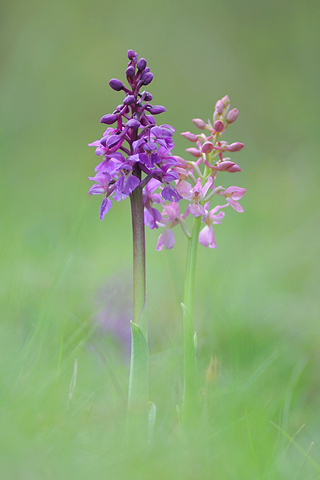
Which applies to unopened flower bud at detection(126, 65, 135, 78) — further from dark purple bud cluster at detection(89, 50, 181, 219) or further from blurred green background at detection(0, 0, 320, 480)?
blurred green background at detection(0, 0, 320, 480)

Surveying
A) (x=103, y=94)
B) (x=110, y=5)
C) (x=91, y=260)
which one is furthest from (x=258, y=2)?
(x=91, y=260)

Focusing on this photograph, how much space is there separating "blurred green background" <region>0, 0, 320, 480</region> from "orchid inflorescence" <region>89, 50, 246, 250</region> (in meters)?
0.12

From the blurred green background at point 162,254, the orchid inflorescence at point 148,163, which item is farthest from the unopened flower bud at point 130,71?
the blurred green background at point 162,254

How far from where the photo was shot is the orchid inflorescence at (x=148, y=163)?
504 mm

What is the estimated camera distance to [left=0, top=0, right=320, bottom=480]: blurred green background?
434 millimetres

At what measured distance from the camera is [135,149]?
502 millimetres

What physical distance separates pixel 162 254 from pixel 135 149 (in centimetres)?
126

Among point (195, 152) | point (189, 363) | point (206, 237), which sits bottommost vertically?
point (189, 363)

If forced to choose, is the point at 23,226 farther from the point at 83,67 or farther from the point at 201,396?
the point at 83,67

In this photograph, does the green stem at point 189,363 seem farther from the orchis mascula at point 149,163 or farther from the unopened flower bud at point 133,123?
the unopened flower bud at point 133,123

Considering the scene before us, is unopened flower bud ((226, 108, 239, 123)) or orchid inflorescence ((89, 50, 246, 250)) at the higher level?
unopened flower bud ((226, 108, 239, 123))

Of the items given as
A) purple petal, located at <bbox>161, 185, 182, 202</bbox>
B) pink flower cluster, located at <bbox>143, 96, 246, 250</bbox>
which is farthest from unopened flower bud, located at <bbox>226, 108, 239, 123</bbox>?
purple petal, located at <bbox>161, 185, 182, 202</bbox>

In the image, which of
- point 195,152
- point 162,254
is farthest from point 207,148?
point 162,254

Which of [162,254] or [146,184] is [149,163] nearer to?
[146,184]
